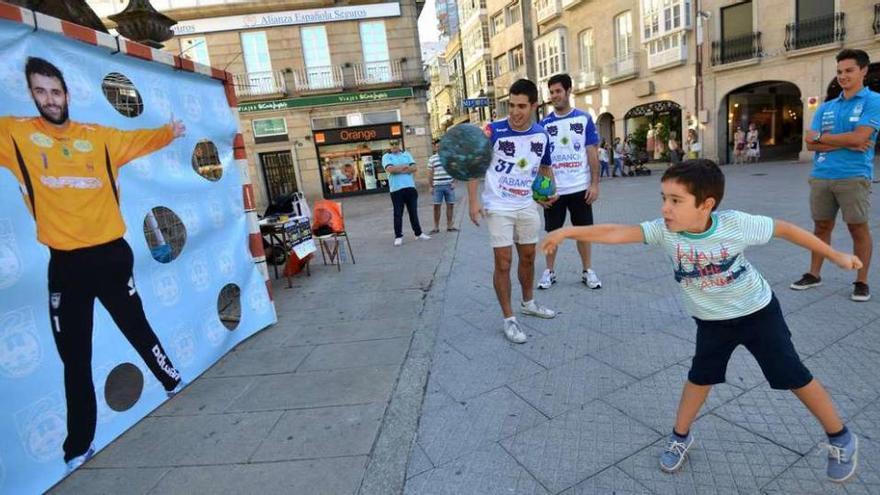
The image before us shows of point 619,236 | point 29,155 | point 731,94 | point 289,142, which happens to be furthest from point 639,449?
point 731,94

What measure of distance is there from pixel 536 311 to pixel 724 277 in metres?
2.25

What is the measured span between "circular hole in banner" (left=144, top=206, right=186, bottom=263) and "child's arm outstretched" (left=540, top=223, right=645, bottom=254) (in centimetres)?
272

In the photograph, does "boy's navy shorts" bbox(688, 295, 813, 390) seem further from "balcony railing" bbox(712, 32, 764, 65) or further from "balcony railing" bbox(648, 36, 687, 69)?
"balcony railing" bbox(648, 36, 687, 69)

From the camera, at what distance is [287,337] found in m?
4.38

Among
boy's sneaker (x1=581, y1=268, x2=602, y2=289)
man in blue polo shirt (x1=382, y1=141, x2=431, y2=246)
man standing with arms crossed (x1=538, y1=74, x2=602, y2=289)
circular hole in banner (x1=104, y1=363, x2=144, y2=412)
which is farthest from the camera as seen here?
man in blue polo shirt (x1=382, y1=141, x2=431, y2=246)

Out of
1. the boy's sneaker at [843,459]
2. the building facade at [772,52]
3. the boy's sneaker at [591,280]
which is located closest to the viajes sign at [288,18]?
the building facade at [772,52]

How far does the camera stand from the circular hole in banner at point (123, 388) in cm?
295

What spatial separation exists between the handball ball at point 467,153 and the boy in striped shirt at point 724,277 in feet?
5.20

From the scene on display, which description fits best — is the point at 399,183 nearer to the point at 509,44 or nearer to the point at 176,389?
the point at 176,389

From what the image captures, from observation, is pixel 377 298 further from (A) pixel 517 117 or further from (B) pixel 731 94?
(B) pixel 731 94

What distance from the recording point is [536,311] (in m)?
4.17

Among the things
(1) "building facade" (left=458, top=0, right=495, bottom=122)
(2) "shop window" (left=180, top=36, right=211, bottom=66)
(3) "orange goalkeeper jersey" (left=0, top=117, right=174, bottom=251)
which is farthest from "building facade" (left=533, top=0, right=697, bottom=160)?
(3) "orange goalkeeper jersey" (left=0, top=117, right=174, bottom=251)

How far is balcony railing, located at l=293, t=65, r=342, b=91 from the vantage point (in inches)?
837

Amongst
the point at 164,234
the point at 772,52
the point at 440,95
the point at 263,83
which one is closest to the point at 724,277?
the point at 164,234
